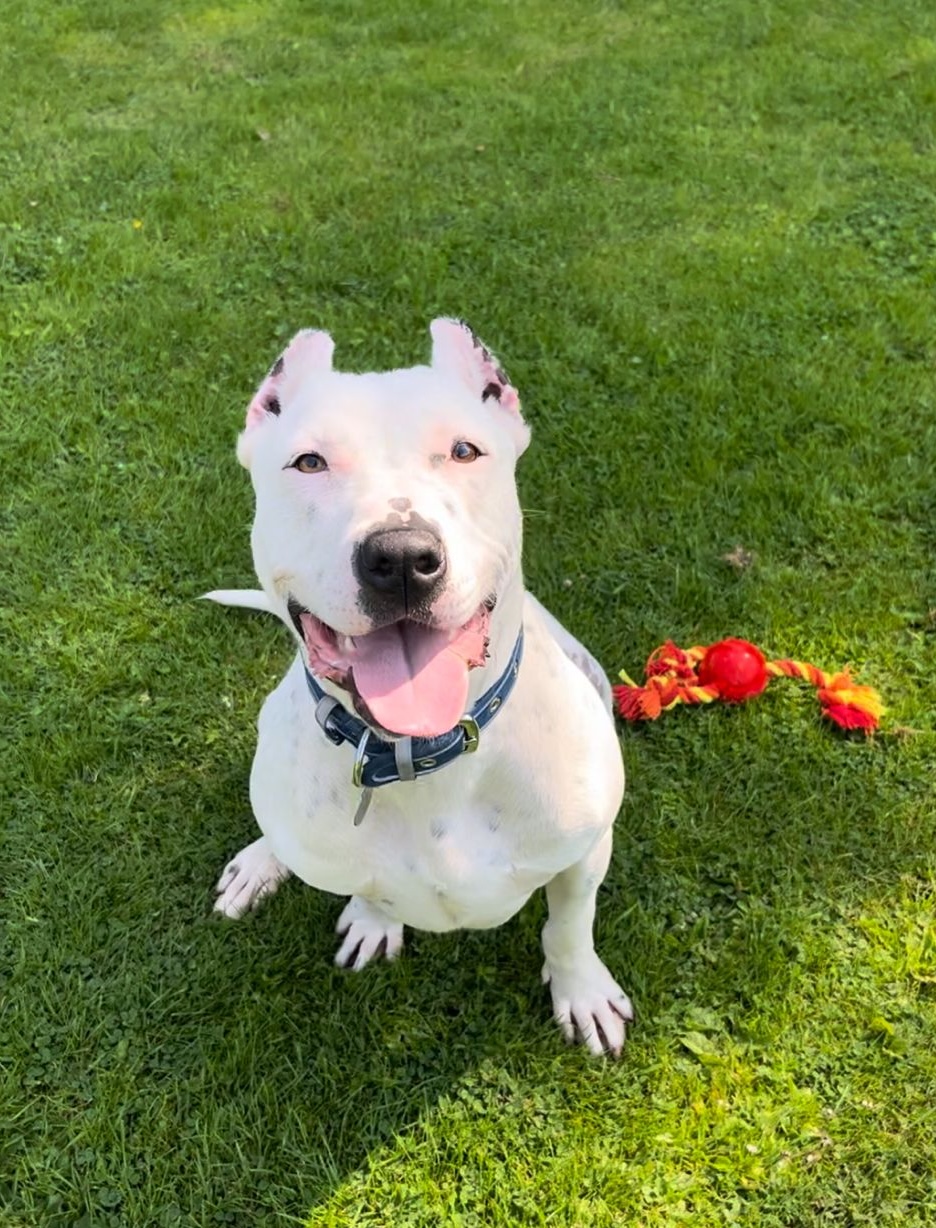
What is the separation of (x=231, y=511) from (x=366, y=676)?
9.30 feet

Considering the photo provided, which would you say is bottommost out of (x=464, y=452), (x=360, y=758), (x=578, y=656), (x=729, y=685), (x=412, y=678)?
(x=729, y=685)

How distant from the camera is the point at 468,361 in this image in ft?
7.60

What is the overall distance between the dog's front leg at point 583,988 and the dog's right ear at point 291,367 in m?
1.55

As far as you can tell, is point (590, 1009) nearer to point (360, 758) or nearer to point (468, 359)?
point (360, 758)

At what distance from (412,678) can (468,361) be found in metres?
0.77

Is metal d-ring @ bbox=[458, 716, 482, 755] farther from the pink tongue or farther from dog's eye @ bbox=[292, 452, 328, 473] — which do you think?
dog's eye @ bbox=[292, 452, 328, 473]

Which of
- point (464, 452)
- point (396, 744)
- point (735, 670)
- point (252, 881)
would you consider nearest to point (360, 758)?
point (396, 744)

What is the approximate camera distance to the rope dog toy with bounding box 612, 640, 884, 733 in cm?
381

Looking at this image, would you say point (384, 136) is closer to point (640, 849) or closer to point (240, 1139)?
point (640, 849)

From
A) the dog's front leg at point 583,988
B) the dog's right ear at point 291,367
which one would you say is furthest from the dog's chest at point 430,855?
the dog's right ear at point 291,367

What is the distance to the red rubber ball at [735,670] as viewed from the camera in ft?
12.6

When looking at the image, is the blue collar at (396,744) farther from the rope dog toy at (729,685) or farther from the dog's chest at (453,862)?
the rope dog toy at (729,685)

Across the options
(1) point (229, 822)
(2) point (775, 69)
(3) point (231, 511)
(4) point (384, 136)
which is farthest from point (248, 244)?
(2) point (775, 69)

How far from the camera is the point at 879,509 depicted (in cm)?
457
